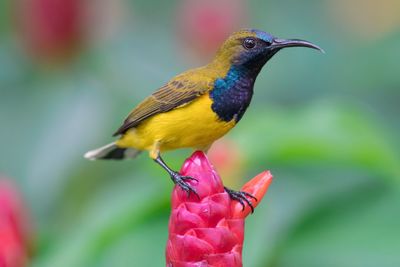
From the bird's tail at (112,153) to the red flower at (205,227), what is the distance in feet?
3.65

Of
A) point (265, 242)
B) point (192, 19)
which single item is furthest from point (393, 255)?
point (192, 19)

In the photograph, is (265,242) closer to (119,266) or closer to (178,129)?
(119,266)

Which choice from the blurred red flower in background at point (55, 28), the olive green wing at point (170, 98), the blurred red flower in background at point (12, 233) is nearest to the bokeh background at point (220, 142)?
the blurred red flower in background at point (55, 28)

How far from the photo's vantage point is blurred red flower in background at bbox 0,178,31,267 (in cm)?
362

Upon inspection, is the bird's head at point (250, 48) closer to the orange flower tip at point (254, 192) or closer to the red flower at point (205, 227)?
the orange flower tip at point (254, 192)

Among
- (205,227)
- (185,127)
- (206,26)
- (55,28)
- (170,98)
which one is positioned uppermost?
(55,28)

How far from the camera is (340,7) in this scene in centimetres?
857

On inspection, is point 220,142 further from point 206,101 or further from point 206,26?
point 206,26

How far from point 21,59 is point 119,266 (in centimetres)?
281

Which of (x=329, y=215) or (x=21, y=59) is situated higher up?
(x=21, y=59)

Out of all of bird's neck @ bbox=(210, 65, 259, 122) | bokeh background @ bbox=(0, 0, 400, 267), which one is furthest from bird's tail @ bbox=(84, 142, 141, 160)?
bird's neck @ bbox=(210, 65, 259, 122)

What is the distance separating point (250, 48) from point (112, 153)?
77 centimetres

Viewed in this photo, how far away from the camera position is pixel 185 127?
3605mm

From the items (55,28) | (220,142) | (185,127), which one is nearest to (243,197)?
(185,127)
